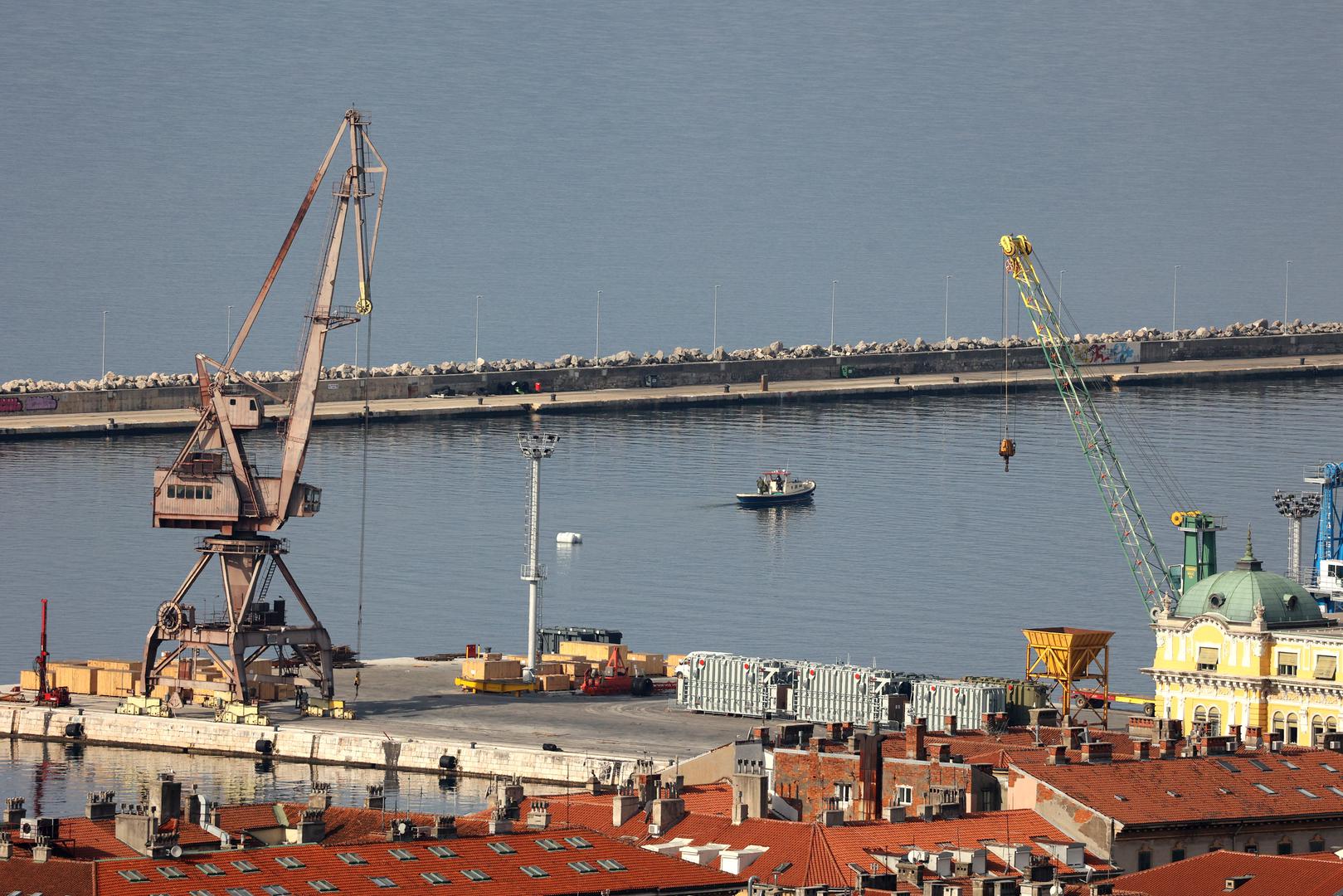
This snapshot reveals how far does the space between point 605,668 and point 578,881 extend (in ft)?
243

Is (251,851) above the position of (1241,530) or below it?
below

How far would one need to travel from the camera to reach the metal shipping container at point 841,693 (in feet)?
375

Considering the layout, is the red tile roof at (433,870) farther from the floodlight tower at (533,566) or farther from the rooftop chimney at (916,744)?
the floodlight tower at (533,566)

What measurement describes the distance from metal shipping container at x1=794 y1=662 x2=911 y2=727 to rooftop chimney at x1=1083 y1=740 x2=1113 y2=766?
38621mm

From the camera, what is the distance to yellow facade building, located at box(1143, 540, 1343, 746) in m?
99.7

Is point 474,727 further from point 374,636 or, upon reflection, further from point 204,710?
point 374,636

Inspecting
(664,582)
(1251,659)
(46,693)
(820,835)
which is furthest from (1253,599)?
(664,582)

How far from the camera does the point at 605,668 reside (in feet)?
420

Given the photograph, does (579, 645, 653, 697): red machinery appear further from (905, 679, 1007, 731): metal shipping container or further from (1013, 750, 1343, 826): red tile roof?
(1013, 750, 1343, 826): red tile roof

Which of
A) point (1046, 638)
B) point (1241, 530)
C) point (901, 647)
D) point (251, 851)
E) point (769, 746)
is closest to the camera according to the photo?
point (251, 851)

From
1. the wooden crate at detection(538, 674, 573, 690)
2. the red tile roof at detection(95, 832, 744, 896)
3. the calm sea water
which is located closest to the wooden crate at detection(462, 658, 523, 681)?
the wooden crate at detection(538, 674, 573, 690)

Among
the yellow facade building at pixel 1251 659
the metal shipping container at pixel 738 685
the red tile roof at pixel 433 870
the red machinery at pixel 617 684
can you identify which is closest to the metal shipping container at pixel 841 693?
the metal shipping container at pixel 738 685

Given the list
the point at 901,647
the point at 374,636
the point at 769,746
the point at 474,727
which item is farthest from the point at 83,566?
the point at 769,746

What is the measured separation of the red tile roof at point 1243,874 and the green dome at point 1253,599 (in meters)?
41.0
